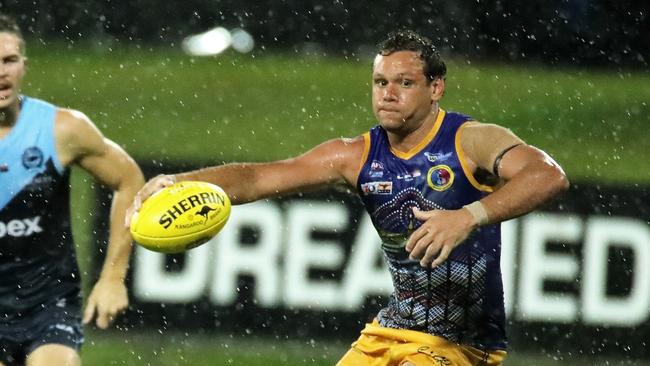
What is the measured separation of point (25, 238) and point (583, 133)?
477 cm

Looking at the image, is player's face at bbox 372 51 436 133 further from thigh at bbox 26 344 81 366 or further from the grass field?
the grass field

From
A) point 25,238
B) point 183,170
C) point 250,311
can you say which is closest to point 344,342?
point 250,311

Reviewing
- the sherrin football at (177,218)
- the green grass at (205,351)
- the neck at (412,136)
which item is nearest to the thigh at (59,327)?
the sherrin football at (177,218)

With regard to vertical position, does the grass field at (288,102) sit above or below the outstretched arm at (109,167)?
below

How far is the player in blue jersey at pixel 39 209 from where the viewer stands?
662 cm

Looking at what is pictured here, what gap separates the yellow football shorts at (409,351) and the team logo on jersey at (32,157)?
1940 mm

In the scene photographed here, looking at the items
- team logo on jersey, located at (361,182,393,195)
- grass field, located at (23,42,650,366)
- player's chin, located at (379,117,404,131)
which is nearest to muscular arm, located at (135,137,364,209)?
team logo on jersey, located at (361,182,393,195)

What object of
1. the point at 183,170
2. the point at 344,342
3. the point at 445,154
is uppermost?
the point at 445,154

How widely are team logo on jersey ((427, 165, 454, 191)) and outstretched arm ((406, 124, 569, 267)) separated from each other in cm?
10

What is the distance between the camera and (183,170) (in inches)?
369

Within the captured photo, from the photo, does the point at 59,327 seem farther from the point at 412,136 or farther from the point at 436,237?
the point at 436,237

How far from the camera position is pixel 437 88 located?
20.1 ft

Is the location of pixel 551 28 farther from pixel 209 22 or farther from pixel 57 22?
pixel 57 22

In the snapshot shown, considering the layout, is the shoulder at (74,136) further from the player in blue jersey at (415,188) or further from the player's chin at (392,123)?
the player's chin at (392,123)
